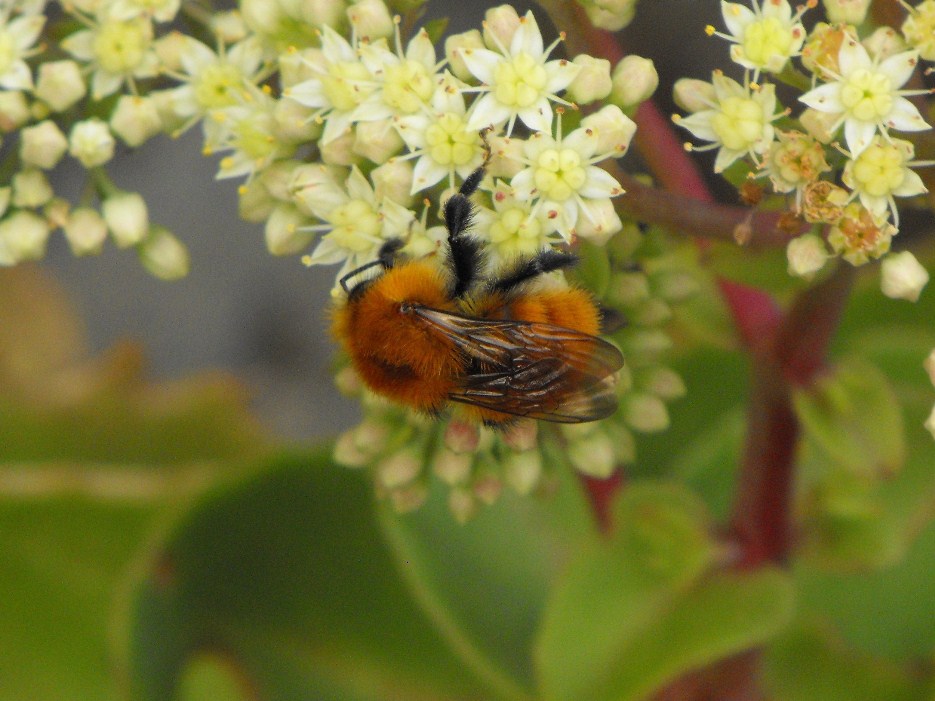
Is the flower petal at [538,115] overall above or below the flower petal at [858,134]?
above

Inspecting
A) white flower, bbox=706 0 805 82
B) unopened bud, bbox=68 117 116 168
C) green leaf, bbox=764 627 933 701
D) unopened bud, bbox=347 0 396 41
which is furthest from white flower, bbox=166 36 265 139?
green leaf, bbox=764 627 933 701

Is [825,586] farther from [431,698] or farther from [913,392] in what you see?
[431,698]

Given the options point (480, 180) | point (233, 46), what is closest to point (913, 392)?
point (480, 180)

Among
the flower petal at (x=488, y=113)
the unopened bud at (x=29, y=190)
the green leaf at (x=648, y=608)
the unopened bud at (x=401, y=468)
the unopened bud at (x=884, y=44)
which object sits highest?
the unopened bud at (x=884, y=44)

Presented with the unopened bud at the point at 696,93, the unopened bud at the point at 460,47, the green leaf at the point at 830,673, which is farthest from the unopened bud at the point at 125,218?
the green leaf at the point at 830,673

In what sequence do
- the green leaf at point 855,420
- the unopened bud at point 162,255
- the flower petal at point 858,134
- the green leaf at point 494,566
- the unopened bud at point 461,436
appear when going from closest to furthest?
the flower petal at point 858,134
the unopened bud at point 461,436
the green leaf at point 855,420
the unopened bud at point 162,255
the green leaf at point 494,566

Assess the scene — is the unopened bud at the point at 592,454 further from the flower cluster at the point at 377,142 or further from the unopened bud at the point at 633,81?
the unopened bud at the point at 633,81

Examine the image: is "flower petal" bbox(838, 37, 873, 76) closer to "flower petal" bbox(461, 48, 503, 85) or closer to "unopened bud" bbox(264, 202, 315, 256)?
"flower petal" bbox(461, 48, 503, 85)
